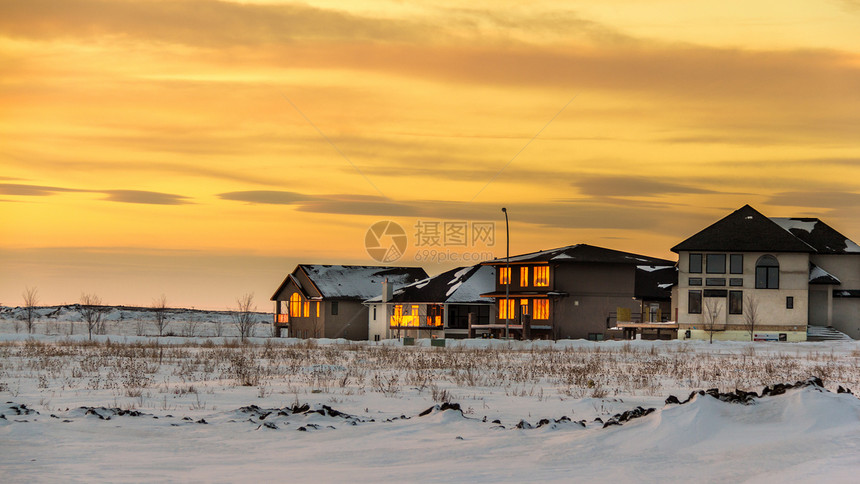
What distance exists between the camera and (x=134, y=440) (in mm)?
12891

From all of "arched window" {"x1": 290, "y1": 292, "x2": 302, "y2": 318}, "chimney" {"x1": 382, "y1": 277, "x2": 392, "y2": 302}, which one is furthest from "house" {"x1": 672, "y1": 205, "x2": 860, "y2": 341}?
"arched window" {"x1": 290, "y1": 292, "x2": 302, "y2": 318}

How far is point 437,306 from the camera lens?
71688 millimetres

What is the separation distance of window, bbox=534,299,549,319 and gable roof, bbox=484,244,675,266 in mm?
2868

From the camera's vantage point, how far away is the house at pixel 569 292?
64625mm

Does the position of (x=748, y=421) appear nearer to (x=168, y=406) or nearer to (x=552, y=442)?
(x=552, y=442)

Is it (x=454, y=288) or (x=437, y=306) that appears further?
(x=454, y=288)

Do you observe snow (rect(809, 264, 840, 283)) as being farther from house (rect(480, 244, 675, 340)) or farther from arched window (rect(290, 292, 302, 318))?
arched window (rect(290, 292, 302, 318))

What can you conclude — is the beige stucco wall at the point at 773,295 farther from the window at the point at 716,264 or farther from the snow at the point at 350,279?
the snow at the point at 350,279

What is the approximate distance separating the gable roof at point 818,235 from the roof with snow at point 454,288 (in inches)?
860

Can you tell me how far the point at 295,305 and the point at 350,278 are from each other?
17.7 feet

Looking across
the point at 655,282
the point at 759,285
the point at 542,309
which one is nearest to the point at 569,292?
the point at 542,309

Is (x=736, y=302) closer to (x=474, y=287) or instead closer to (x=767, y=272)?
(x=767, y=272)

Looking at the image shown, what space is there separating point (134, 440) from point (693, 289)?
52.6 metres

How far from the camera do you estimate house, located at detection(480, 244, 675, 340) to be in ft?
212
